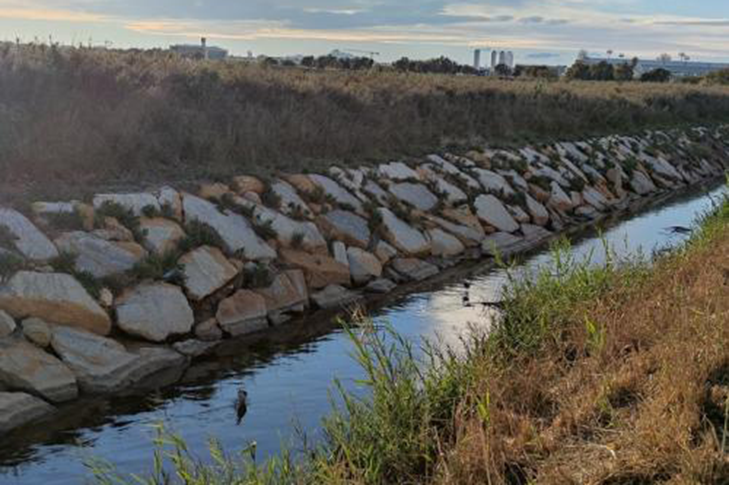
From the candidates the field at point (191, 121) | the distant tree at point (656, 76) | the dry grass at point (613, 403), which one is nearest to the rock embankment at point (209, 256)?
the field at point (191, 121)

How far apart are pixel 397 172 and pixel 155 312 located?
7724 mm

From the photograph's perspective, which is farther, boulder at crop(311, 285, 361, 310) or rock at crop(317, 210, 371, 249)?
rock at crop(317, 210, 371, 249)

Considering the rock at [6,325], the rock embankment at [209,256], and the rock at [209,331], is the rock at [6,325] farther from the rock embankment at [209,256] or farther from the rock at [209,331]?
the rock at [209,331]

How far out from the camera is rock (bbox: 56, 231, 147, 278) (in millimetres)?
9188

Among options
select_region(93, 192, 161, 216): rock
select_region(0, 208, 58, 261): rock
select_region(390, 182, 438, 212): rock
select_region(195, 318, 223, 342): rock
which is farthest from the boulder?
select_region(390, 182, 438, 212): rock

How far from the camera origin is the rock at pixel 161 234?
10.0m

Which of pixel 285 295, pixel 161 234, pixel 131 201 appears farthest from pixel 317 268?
pixel 131 201

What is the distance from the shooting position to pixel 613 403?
5.30 metres

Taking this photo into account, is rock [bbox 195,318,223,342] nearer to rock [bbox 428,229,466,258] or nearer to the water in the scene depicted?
the water

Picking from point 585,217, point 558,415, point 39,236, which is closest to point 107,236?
point 39,236

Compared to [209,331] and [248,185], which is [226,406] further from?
[248,185]

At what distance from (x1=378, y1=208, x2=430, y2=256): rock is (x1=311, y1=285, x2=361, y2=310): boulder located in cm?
193

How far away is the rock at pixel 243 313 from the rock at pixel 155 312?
0.44m

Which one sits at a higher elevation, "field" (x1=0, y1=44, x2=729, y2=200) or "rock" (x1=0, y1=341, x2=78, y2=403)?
"field" (x1=0, y1=44, x2=729, y2=200)
